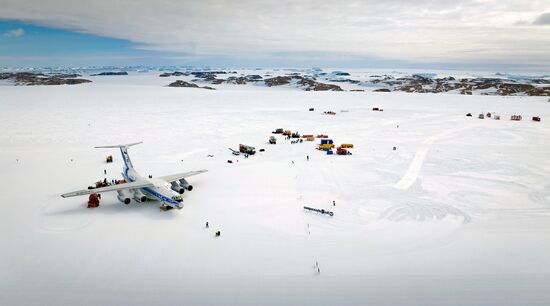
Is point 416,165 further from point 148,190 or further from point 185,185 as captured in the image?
Result: point 148,190

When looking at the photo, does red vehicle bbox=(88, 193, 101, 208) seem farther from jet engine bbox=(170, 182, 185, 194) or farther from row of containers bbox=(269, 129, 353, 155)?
row of containers bbox=(269, 129, 353, 155)

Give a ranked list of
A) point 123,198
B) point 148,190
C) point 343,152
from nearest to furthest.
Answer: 1. point 123,198
2. point 148,190
3. point 343,152

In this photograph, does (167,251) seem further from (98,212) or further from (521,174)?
(521,174)

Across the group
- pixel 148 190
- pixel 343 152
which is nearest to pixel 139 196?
pixel 148 190

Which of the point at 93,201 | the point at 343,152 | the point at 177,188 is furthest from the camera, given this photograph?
the point at 343,152

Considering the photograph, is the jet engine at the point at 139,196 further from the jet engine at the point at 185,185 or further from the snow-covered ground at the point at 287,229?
the jet engine at the point at 185,185

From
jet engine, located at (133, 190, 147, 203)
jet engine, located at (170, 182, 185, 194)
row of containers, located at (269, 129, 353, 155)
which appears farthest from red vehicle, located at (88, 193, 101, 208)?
row of containers, located at (269, 129, 353, 155)
